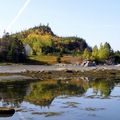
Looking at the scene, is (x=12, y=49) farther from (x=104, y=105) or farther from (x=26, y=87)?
(x=104, y=105)

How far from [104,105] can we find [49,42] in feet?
513

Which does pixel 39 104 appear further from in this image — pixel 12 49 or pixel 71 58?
pixel 71 58

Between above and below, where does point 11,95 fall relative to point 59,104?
above

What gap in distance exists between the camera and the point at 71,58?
158 meters

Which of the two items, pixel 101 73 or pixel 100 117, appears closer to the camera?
pixel 100 117

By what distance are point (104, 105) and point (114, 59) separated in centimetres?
12227

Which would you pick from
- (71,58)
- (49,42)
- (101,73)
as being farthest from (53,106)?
(49,42)

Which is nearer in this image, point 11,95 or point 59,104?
point 59,104

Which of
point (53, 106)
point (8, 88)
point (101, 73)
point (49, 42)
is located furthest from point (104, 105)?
point (49, 42)

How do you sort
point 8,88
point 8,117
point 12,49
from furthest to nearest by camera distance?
1. point 12,49
2. point 8,88
3. point 8,117

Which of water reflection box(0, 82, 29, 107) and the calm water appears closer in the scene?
the calm water

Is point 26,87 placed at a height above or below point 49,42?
below

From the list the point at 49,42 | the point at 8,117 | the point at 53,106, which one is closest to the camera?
the point at 8,117

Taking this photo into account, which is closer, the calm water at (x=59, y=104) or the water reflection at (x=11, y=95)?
the calm water at (x=59, y=104)
